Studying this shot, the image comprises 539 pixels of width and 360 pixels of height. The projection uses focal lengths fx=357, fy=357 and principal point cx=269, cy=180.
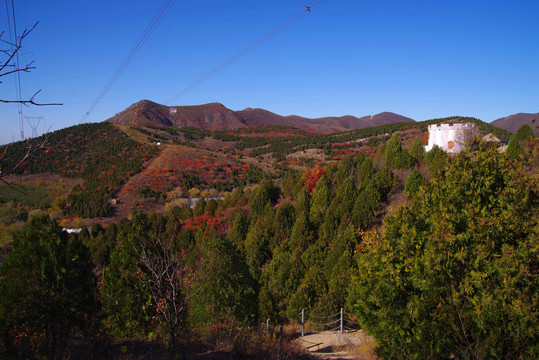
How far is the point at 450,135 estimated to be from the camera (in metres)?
28.3

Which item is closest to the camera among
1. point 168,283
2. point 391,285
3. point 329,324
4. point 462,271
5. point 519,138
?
point 462,271

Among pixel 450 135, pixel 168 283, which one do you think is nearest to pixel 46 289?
pixel 168 283

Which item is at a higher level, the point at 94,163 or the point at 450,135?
the point at 94,163

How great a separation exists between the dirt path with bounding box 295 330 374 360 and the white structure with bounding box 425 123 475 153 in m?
20.0

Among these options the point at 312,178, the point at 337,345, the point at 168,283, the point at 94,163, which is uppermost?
the point at 94,163

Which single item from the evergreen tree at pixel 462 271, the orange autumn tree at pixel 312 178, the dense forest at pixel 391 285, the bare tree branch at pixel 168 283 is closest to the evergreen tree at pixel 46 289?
the dense forest at pixel 391 285

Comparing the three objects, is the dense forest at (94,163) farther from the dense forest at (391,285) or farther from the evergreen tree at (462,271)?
the evergreen tree at (462,271)

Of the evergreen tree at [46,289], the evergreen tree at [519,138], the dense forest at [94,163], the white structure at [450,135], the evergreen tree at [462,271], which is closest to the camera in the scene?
the evergreen tree at [462,271]

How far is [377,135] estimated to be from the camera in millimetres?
91438

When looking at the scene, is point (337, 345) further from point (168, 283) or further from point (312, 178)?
point (312, 178)

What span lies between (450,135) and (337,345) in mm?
22891

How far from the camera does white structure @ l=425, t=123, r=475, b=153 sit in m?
27.8

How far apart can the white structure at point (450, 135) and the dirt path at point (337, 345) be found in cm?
2002

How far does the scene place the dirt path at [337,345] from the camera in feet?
30.2
